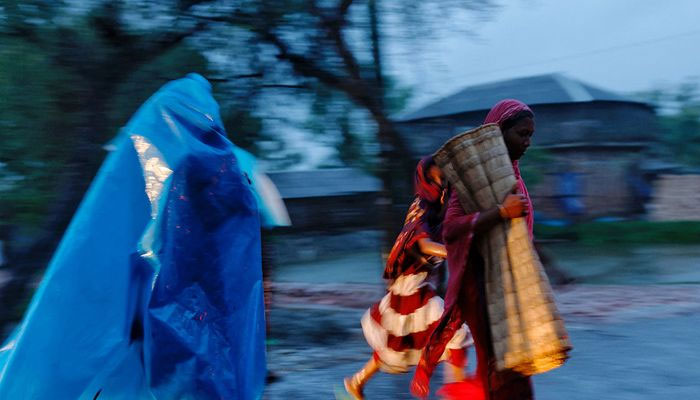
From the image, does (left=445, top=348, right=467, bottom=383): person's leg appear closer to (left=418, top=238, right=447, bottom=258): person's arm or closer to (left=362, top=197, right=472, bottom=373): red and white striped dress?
(left=362, top=197, right=472, bottom=373): red and white striped dress

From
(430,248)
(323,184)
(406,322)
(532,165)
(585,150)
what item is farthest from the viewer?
(323,184)

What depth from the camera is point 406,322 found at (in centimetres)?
452

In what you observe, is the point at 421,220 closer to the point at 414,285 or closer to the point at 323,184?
the point at 414,285

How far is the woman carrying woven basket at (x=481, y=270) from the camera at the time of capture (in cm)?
332

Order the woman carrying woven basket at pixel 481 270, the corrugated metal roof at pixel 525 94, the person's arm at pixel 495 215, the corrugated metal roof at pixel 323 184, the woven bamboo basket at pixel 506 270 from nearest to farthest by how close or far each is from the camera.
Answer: the woven bamboo basket at pixel 506 270, the person's arm at pixel 495 215, the woman carrying woven basket at pixel 481 270, the corrugated metal roof at pixel 525 94, the corrugated metal roof at pixel 323 184

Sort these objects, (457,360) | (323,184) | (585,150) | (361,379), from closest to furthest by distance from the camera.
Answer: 1. (457,360)
2. (361,379)
3. (585,150)
4. (323,184)

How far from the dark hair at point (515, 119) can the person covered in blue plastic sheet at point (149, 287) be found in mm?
1222

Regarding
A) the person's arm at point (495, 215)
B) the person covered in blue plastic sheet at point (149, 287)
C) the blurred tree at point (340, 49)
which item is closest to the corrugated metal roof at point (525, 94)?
the blurred tree at point (340, 49)

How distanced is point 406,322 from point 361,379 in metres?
0.48

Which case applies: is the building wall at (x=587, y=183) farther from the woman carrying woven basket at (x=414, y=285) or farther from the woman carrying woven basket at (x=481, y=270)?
the woman carrying woven basket at (x=481, y=270)

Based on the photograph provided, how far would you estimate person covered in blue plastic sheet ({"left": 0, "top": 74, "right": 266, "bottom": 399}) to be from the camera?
283 centimetres

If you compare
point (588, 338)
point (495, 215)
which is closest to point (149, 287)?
point (495, 215)

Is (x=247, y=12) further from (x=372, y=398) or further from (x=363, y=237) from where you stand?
(x=363, y=237)

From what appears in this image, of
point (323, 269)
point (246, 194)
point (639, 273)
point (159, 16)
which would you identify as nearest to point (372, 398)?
point (246, 194)
